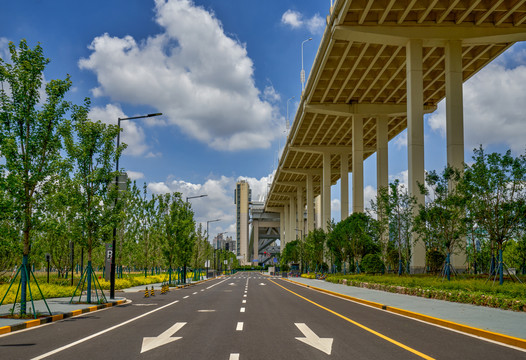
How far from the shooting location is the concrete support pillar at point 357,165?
56312 mm

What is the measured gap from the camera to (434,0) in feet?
106

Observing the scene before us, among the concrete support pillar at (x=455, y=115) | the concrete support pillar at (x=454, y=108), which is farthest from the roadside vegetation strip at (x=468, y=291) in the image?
the concrete support pillar at (x=454, y=108)

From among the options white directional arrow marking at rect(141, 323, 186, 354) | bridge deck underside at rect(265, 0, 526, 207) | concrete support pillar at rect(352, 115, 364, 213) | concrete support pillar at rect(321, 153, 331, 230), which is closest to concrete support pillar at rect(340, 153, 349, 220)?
concrete support pillar at rect(321, 153, 331, 230)

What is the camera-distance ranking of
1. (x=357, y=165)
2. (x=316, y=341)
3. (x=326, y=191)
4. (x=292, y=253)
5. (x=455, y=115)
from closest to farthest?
(x=316, y=341) → (x=455, y=115) → (x=357, y=165) → (x=326, y=191) → (x=292, y=253)

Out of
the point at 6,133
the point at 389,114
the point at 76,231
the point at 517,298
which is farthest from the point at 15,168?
the point at 389,114

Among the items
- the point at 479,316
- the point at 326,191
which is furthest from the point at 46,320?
the point at 326,191

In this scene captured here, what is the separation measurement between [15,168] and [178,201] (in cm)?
3337

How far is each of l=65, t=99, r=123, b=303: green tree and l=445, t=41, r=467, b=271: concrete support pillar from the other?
2189 centimetres

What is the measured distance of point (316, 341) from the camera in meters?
11.2

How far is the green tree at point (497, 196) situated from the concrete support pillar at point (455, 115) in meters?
10.2

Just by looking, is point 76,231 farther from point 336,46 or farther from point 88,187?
point 336,46

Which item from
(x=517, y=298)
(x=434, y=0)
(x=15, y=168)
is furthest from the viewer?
(x=434, y=0)

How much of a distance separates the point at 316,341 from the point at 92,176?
46.9ft

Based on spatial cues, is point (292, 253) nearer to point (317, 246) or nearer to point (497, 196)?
point (317, 246)
